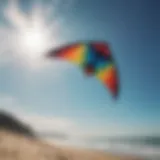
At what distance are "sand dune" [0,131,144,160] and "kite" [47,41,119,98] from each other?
24 centimetres

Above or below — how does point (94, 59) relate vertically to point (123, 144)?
above

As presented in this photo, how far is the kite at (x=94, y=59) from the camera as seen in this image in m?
1.61

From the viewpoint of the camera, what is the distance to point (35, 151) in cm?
155

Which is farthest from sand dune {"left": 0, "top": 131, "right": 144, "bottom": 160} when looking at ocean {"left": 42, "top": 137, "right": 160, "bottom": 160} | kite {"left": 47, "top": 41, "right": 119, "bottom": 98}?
kite {"left": 47, "top": 41, "right": 119, "bottom": 98}

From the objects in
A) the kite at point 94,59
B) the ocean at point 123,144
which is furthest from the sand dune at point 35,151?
the kite at point 94,59

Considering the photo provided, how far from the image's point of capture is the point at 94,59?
5.28 feet

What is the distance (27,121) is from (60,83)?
0.19 meters

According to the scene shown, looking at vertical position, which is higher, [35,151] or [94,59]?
[94,59]

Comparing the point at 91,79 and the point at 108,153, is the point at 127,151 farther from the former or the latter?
the point at 91,79

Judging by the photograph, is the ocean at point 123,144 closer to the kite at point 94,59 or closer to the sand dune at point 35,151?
the sand dune at point 35,151

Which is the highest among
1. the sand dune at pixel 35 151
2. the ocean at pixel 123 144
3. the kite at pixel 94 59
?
the kite at pixel 94 59

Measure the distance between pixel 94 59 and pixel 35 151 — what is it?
1.33 ft

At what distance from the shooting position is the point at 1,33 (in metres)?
1.63

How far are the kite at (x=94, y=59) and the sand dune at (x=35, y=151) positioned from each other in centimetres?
24
